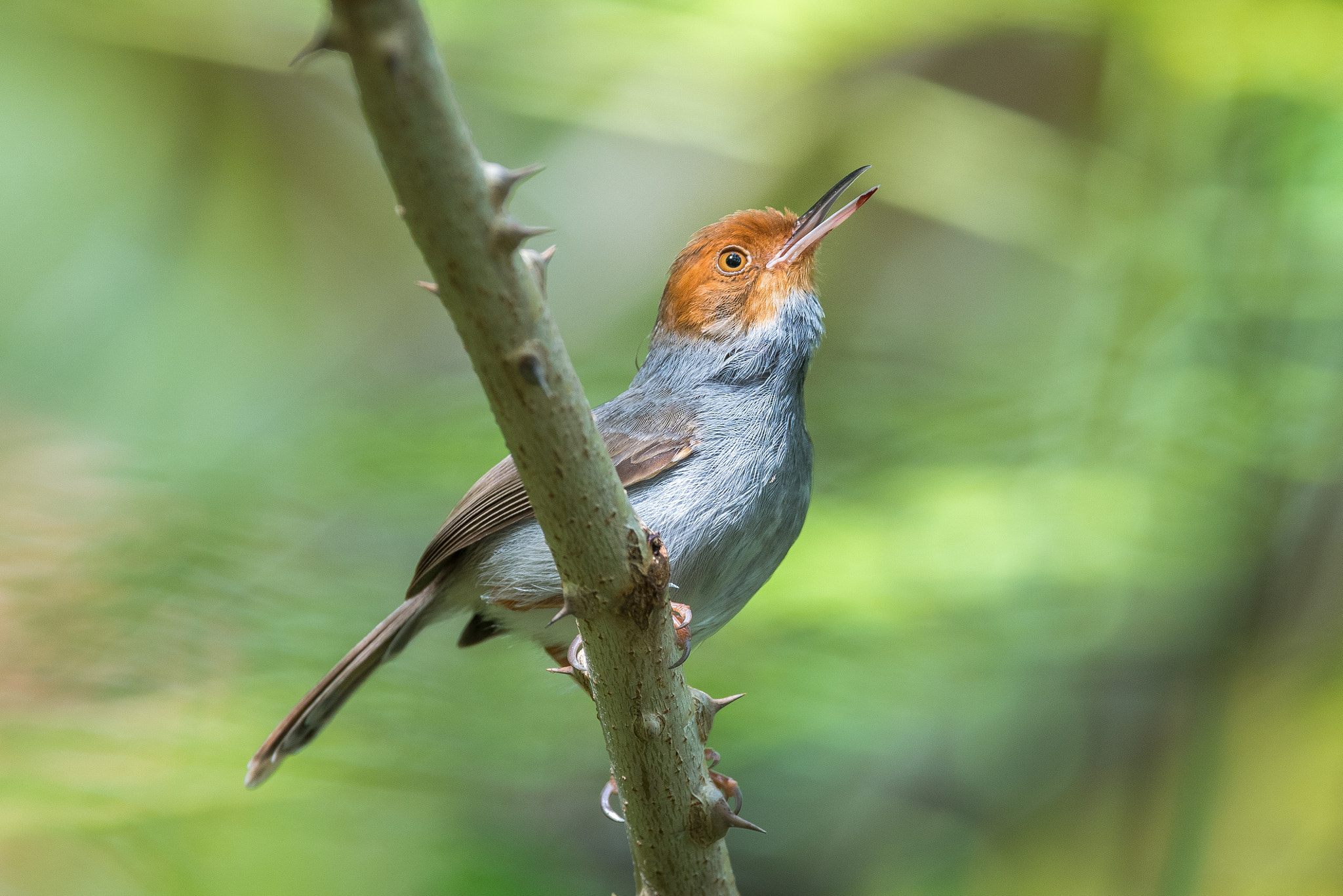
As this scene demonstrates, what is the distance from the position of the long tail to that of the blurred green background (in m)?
0.58

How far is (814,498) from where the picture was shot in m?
4.34

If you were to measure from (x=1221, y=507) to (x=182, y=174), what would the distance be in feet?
16.8

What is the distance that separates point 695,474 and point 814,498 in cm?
164

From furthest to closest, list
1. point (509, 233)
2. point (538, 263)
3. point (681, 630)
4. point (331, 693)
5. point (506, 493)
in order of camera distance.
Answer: point (331, 693), point (506, 493), point (681, 630), point (538, 263), point (509, 233)

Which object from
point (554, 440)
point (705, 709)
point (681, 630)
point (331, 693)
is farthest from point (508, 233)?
point (331, 693)

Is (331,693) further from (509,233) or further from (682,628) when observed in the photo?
(509,233)

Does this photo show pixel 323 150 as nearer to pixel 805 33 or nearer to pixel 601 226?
pixel 601 226

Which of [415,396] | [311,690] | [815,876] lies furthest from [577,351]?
[815,876]

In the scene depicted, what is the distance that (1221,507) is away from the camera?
4.05 metres

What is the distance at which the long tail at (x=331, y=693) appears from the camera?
3127mm

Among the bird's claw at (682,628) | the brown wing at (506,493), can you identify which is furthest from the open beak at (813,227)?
the bird's claw at (682,628)

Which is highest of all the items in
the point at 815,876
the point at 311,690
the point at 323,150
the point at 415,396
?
the point at 323,150

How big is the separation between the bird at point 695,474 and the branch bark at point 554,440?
368 millimetres

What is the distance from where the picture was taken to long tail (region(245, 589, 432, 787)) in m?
3.13
